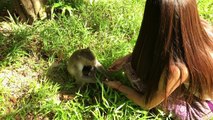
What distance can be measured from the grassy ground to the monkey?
89 millimetres

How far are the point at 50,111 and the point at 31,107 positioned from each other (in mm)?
176

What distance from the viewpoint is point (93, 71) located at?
11.0 ft

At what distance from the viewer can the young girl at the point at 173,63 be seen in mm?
2541

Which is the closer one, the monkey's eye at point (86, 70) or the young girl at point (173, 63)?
the young girl at point (173, 63)

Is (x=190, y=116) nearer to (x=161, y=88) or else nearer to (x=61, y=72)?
(x=161, y=88)

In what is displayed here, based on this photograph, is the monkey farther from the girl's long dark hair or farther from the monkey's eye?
the girl's long dark hair

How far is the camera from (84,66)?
3322 millimetres

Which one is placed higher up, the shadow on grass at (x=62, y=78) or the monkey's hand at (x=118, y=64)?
the monkey's hand at (x=118, y=64)

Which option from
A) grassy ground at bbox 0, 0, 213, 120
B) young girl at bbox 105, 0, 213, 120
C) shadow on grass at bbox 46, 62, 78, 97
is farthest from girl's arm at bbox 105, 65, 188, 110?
shadow on grass at bbox 46, 62, 78, 97

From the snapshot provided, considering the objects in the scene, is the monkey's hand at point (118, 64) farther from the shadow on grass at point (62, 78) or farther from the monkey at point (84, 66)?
the shadow on grass at point (62, 78)

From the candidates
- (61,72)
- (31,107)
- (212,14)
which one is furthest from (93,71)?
(212,14)

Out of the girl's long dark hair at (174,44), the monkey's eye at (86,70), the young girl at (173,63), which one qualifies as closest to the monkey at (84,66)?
the monkey's eye at (86,70)

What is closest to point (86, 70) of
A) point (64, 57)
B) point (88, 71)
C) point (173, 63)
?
point (88, 71)

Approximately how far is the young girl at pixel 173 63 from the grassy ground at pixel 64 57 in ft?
0.84
